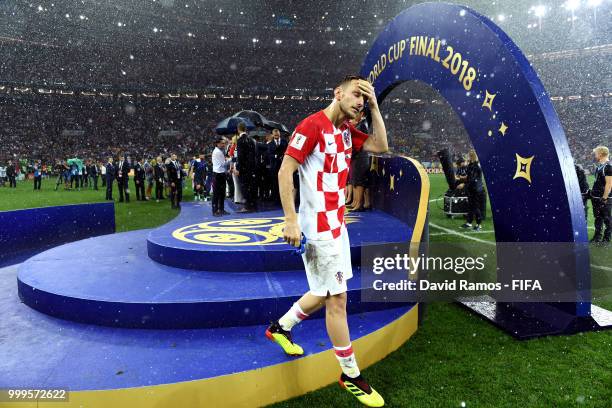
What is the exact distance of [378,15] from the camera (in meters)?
35.9

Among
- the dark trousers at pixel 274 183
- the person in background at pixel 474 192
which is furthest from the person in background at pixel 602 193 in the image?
the dark trousers at pixel 274 183

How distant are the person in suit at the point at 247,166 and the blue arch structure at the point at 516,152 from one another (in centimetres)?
339

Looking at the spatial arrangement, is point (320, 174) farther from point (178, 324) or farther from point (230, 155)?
point (230, 155)

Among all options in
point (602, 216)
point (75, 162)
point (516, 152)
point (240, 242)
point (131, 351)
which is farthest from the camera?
point (75, 162)

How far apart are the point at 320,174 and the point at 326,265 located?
54 centimetres

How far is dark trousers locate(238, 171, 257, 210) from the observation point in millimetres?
7230

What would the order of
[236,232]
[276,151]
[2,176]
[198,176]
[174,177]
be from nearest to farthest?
[236,232]
[276,151]
[174,177]
[198,176]
[2,176]

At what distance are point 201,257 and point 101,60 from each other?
123ft

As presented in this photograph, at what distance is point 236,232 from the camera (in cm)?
506

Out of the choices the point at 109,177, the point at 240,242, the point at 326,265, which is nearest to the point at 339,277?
the point at 326,265

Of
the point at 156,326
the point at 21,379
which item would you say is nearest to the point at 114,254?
the point at 156,326

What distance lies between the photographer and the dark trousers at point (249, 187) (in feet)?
23.7

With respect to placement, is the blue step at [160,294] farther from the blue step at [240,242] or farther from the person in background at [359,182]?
the person in background at [359,182]

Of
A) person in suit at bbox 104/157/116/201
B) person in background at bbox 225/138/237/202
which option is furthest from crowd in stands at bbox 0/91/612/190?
person in background at bbox 225/138/237/202
